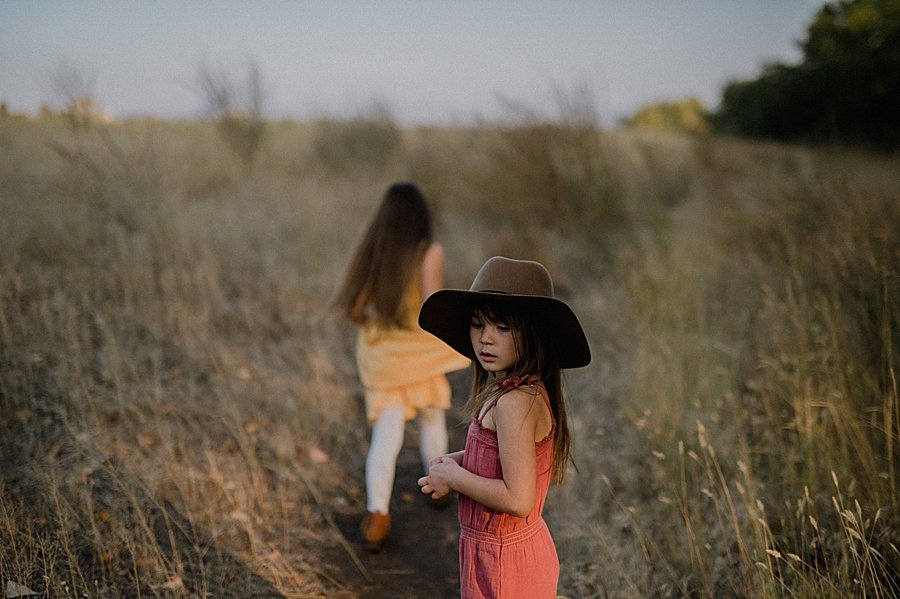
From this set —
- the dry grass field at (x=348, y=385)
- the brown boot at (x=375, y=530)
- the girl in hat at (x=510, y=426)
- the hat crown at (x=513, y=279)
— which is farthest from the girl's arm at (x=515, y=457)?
the brown boot at (x=375, y=530)

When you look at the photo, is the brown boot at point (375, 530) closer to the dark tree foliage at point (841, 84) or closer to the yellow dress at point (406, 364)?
the yellow dress at point (406, 364)

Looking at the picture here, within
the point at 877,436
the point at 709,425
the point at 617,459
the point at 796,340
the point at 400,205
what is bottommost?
the point at 617,459

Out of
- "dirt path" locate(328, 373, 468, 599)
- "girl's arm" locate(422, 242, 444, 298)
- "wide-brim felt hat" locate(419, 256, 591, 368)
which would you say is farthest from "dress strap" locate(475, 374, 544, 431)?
"girl's arm" locate(422, 242, 444, 298)

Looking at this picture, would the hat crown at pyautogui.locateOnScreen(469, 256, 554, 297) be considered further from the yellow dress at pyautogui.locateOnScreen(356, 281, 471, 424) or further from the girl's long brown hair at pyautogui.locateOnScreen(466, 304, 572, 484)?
the yellow dress at pyautogui.locateOnScreen(356, 281, 471, 424)

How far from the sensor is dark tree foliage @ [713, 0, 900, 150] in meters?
13.9

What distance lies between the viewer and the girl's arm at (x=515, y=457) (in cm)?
153

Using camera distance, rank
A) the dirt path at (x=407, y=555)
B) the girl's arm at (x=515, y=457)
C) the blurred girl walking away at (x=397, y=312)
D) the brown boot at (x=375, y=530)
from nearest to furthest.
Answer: the girl's arm at (x=515, y=457) → the dirt path at (x=407, y=555) → the brown boot at (x=375, y=530) → the blurred girl walking away at (x=397, y=312)

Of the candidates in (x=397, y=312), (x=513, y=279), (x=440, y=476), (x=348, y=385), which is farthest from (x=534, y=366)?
(x=348, y=385)

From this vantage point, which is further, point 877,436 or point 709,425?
point 709,425

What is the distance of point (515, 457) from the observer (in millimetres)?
1524

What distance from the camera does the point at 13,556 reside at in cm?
242

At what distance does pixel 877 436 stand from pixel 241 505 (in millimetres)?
3314

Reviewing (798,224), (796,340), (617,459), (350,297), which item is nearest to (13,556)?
(350,297)

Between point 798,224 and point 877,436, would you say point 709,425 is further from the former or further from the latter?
point 798,224
